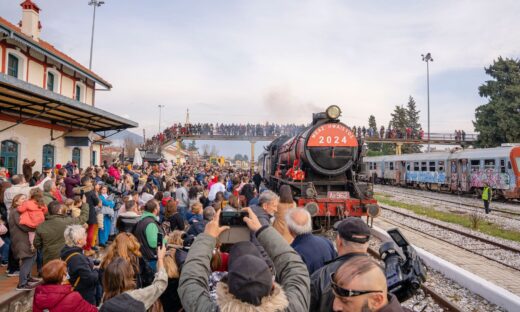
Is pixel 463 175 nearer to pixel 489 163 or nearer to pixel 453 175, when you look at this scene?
pixel 453 175

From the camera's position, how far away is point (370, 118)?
6831cm

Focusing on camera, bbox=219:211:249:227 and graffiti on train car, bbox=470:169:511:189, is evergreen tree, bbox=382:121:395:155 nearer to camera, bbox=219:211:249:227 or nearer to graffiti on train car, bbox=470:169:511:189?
graffiti on train car, bbox=470:169:511:189

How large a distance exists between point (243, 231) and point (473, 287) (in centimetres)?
475

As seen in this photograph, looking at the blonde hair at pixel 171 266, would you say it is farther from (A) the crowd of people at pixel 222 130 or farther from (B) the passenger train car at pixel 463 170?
(A) the crowd of people at pixel 222 130

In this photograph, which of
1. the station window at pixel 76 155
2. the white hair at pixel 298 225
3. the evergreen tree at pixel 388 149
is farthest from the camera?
the evergreen tree at pixel 388 149

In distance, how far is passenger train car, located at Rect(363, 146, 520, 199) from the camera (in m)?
17.8

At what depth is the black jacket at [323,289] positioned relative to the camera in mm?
2307

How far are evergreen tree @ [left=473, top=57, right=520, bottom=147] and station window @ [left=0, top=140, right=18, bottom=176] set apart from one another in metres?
33.7

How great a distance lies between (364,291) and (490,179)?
69.9ft

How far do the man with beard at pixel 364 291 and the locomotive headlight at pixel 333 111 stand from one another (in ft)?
25.4

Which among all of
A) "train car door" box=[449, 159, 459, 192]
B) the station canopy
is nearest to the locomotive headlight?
the station canopy

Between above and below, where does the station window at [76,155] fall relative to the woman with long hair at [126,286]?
above

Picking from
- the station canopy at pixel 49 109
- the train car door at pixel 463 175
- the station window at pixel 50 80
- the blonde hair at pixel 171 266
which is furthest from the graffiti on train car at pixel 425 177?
the blonde hair at pixel 171 266

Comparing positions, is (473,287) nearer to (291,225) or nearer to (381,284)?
(291,225)
